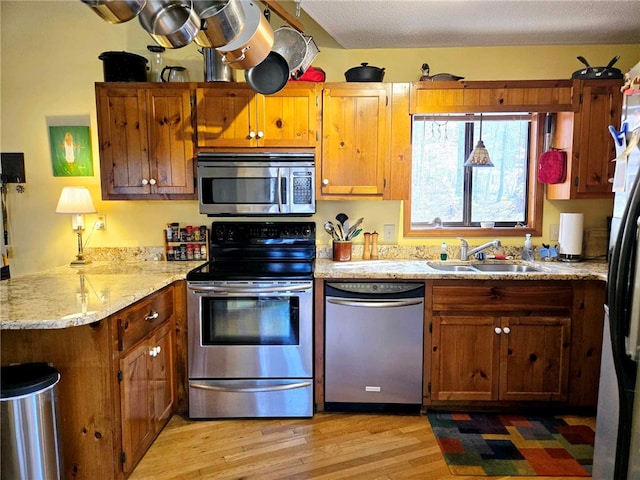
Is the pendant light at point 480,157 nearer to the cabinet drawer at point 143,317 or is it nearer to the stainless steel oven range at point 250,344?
the stainless steel oven range at point 250,344

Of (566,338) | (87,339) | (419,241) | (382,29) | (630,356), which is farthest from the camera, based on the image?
(419,241)

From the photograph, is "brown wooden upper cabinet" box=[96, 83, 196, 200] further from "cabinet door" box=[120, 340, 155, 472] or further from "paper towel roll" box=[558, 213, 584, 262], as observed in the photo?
"paper towel roll" box=[558, 213, 584, 262]

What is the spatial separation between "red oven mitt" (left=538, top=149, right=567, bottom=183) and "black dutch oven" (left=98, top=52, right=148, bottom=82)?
2.86 metres

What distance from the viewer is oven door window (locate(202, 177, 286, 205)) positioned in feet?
9.02

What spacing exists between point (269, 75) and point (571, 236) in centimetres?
231

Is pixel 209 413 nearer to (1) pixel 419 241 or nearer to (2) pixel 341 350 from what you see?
(2) pixel 341 350

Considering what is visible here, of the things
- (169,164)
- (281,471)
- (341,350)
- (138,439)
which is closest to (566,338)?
(341,350)

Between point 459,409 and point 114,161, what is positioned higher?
point 114,161

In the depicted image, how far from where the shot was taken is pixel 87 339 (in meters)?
1.77

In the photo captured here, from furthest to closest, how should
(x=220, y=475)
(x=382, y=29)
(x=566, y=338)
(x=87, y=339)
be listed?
(x=382, y=29), (x=566, y=338), (x=220, y=475), (x=87, y=339)

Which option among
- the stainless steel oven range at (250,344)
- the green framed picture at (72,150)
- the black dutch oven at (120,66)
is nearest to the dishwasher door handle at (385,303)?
the stainless steel oven range at (250,344)

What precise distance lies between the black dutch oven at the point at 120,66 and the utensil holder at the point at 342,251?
1776 mm

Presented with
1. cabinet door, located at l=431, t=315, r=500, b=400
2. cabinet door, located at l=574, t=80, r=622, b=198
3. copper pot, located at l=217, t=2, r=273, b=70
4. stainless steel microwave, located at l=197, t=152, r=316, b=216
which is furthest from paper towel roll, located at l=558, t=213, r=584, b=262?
copper pot, located at l=217, t=2, r=273, b=70

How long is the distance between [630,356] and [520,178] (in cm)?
198
